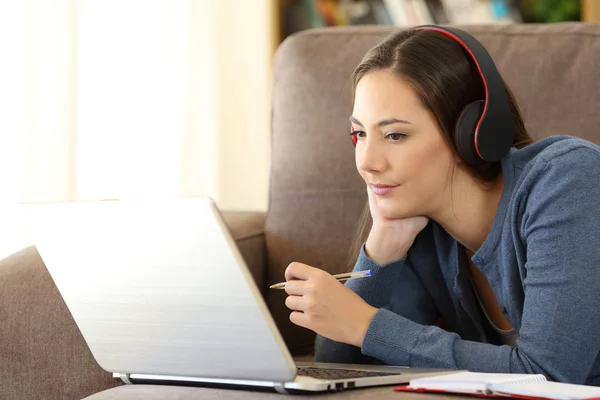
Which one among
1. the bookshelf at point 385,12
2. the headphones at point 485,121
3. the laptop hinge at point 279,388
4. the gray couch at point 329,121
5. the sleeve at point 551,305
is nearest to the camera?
the laptop hinge at point 279,388

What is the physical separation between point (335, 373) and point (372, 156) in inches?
12.6

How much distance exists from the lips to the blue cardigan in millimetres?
155

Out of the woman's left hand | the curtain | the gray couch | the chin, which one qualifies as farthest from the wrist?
the curtain

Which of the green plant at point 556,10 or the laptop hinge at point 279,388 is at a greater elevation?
the green plant at point 556,10

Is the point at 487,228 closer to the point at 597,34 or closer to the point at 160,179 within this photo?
the point at 597,34

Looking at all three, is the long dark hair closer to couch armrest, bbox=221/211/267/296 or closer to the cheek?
the cheek

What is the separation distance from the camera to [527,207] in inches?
43.9

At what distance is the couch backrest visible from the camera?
150 cm

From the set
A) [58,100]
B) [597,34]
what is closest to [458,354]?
[597,34]

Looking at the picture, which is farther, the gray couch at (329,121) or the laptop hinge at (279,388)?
the gray couch at (329,121)

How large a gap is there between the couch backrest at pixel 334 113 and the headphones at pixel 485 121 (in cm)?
39

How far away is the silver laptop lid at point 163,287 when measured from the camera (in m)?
0.83

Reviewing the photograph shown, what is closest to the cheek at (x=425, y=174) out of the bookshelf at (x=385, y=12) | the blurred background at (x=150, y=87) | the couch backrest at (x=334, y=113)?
the couch backrest at (x=334, y=113)

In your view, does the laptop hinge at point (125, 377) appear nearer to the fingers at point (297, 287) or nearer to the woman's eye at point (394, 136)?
the fingers at point (297, 287)
